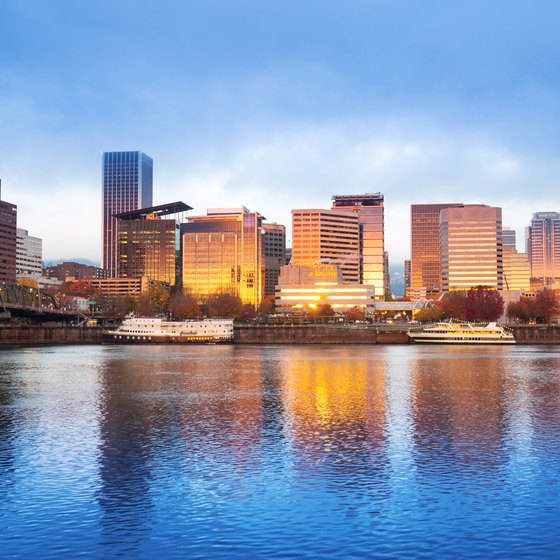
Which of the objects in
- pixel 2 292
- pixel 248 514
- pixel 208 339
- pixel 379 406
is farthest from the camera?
pixel 208 339

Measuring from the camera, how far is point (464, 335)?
631ft

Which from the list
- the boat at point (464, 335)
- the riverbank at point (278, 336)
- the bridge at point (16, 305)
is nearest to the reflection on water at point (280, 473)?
the bridge at point (16, 305)

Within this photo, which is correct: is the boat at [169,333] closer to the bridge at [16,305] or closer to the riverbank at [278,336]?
the riverbank at [278,336]

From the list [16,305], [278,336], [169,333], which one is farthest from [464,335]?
[16,305]

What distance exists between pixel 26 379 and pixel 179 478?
55786 mm

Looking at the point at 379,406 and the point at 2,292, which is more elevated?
the point at 2,292

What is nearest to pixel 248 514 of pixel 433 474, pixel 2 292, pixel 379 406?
pixel 433 474

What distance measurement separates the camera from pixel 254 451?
132 ft

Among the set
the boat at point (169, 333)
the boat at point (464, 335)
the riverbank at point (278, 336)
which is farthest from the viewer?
the riverbank at point (278, 336)

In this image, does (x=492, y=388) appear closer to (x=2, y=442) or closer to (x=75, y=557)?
(x=2, y=442)

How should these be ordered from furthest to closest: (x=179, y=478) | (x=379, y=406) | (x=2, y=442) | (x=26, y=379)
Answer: (x=26, y=379) → (x=379, y=406) → (x=2, y=442) → (x=179, y=478)

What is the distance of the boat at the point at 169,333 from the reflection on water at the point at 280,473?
119 m

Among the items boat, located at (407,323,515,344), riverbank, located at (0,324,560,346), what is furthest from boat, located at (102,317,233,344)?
boat, located at (407,323,515,344)

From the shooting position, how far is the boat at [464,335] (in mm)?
190625
